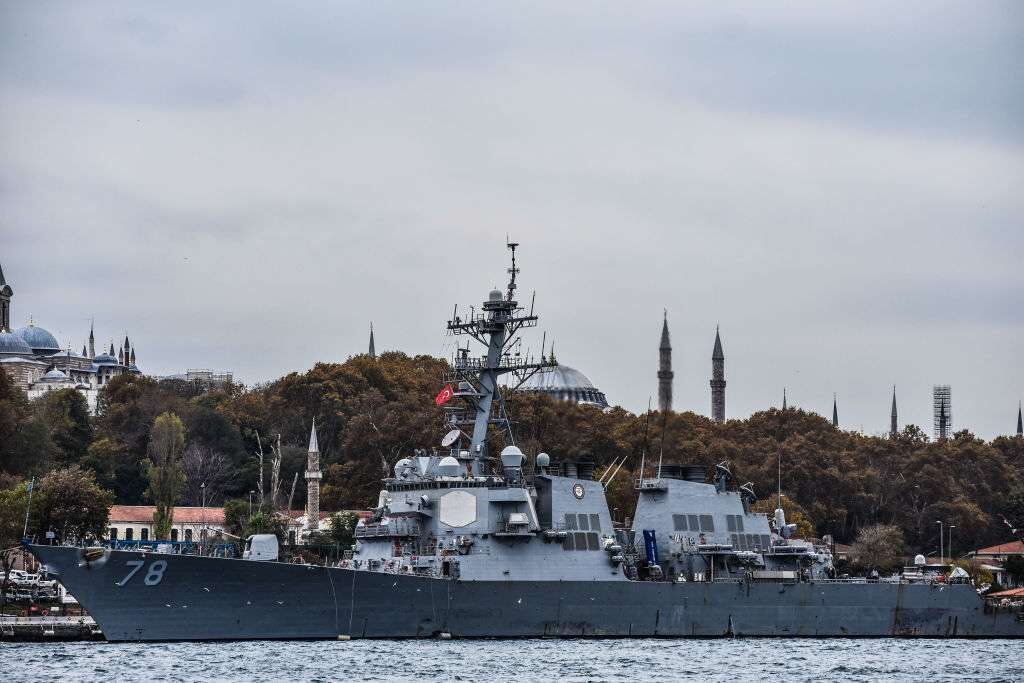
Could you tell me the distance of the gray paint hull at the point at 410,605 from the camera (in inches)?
1698

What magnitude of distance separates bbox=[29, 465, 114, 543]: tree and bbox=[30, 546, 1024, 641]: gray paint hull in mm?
19829

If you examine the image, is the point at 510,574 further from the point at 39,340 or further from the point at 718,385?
the point at 39,340

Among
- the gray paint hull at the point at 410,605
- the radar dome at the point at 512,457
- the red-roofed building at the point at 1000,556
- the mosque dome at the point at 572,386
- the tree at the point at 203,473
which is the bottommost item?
the gray paint hull at the point at 410,605

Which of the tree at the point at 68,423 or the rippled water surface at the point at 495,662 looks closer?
the rippled water surface at the point at 495,662

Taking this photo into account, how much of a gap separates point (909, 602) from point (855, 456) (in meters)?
44.7

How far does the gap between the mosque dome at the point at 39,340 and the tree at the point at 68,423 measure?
76897 mm

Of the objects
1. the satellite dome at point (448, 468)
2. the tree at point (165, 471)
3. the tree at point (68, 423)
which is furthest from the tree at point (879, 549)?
the satellite dome at point (448, 468)

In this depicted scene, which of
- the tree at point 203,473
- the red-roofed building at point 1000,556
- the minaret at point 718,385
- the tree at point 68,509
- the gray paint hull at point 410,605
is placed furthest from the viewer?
the minaret at point 718,385

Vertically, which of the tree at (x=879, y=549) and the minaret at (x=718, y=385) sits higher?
the minaret at (x=718, y=385)

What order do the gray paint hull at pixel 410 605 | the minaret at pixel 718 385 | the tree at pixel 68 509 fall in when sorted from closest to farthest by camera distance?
the gray paint hull at pixel 410 605 → the tree at pixel 68 509 → the minaret at pixel 718 385

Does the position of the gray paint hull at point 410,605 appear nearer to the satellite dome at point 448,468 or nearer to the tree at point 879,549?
Answer: the satellite dome at point 448,468

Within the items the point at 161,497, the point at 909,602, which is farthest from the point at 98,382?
the point at 909,602

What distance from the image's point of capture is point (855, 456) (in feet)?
317

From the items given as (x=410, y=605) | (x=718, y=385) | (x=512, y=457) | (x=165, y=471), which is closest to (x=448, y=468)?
(x=512, y=457)
